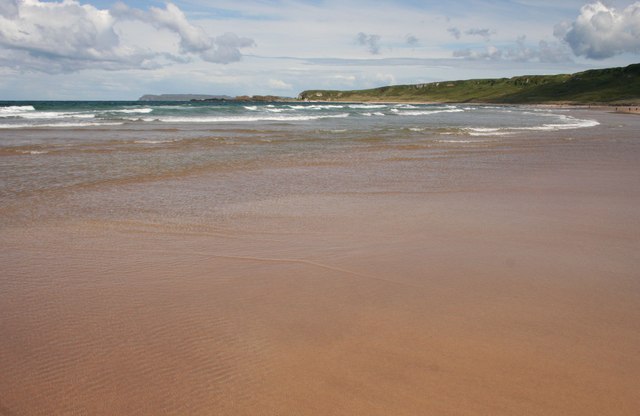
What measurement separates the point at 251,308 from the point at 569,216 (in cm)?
486

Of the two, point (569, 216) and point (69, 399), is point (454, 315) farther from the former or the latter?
point (569, 216)

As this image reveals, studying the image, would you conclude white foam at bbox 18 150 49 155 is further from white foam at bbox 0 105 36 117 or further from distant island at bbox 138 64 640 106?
distant island at bbox 138 64 640 106

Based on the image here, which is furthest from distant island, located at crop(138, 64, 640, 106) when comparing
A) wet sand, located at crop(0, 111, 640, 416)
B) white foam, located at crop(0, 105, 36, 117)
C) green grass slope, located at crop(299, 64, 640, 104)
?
wet sand, located at crop(0, 111, 640, 416)

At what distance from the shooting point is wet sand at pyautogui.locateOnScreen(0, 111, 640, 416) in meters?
2.80

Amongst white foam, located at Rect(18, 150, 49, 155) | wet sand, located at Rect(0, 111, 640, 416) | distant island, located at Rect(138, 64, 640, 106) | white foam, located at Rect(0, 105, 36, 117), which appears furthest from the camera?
distant island, located at Rect(138, 64, 640, 106)

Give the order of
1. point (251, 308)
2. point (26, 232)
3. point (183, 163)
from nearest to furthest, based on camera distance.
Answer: point (251, 308)
point (26, 232)
point (183, 163)

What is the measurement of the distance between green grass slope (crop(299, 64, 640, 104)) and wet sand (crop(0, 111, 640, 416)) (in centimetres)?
8750

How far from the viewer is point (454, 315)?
3.77 meters

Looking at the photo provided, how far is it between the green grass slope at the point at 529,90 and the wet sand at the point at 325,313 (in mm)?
87502

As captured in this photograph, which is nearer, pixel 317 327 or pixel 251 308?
pixel 317 327

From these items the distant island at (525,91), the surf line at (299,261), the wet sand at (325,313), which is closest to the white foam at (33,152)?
the wet sand at (325,313)

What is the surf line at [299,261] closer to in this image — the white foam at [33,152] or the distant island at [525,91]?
the white foam at [33,152]

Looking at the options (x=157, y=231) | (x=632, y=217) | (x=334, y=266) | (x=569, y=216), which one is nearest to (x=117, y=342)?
(x=334, y=266)

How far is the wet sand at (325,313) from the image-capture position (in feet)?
9.18
